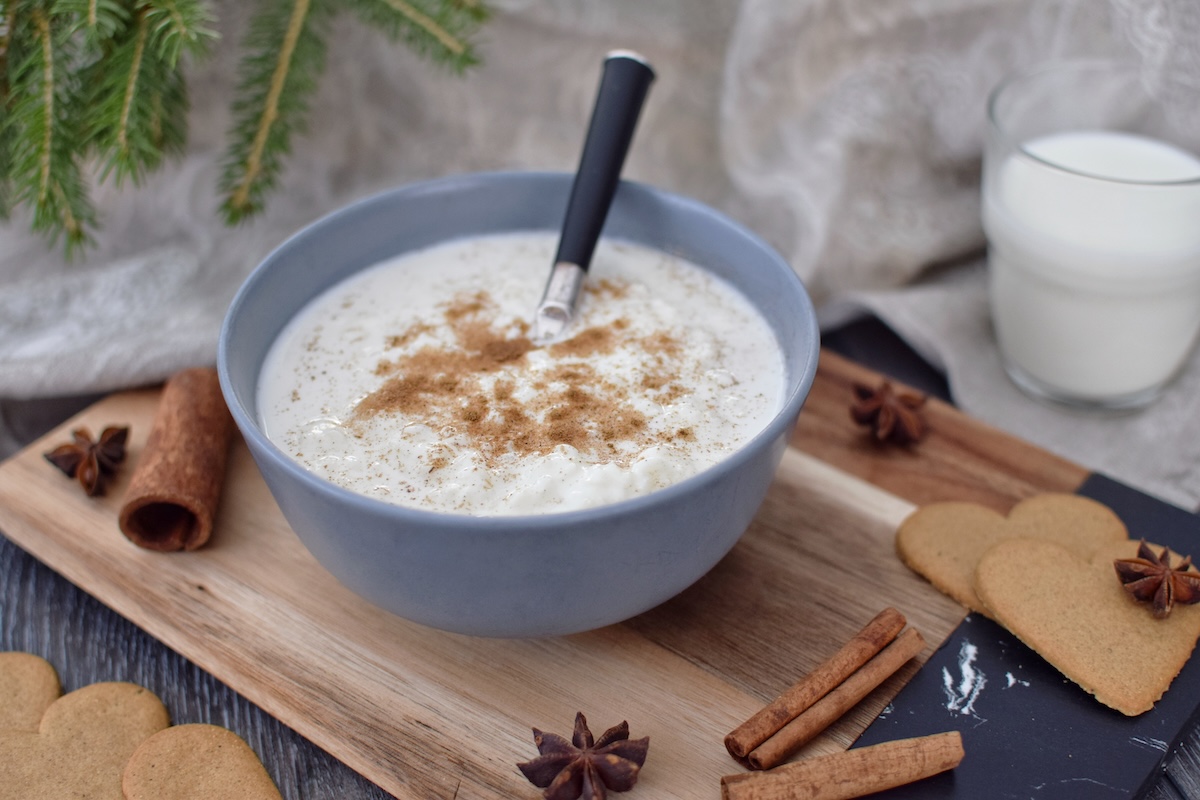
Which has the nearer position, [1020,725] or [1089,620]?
[1020,725]

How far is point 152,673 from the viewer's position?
159cm

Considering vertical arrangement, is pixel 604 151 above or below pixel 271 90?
above

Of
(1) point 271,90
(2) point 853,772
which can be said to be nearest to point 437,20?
(1) point 271,90

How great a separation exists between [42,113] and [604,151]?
98cm

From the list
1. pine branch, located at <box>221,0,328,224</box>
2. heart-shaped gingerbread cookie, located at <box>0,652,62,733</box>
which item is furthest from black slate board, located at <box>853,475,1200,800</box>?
pine branch, located at <box>221,0,328,224</box>

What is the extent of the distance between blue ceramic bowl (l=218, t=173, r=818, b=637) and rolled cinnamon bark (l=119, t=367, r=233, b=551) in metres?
0.24

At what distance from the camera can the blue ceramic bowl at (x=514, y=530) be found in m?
1.26

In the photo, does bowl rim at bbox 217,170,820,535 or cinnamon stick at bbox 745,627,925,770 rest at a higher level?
bowl rim at bbox 217,170,820,535

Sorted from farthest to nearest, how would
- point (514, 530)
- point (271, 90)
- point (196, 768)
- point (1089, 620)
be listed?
point (271, 90) → point (1089, 620) → point (196, 768) → point (514, 530)

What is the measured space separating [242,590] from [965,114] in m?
1.94

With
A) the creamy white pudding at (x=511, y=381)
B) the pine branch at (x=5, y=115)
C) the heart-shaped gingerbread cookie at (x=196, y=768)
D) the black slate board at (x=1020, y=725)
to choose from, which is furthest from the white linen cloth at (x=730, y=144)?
the heart-shaped gingerbread cookie at (x=196, y=768)

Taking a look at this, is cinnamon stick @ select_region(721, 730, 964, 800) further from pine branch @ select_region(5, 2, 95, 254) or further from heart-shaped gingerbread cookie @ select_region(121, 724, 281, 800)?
pine branch @ select_region(5, 2, 95, 254)

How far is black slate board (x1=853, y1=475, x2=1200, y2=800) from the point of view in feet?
4.37

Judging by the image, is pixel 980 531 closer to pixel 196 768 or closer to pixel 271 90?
pixel 196 768
